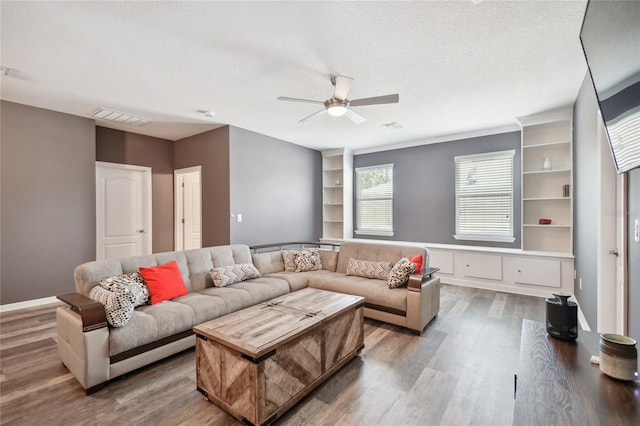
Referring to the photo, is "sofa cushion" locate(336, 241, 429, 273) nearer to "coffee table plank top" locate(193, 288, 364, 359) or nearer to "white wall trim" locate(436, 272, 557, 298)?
"coffee table plank top" locate(193, 288, 364, 359)

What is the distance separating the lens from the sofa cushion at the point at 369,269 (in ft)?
12.3

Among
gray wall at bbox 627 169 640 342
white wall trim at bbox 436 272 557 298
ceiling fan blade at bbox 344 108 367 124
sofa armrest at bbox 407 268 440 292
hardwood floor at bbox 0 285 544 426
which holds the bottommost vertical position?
hardwood floor at bbox 0 285 544 426

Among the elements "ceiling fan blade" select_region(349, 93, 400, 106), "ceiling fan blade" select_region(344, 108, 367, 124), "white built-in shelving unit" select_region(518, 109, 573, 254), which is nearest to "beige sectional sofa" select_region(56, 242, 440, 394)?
"ceiling fan blade" select_region(344, 108, 367, 124)

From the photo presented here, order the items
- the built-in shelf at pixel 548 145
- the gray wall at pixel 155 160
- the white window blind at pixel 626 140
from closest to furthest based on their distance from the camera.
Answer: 1. the white window blind at pixel 626 140
2. the built-in shelf at pixel 548 145
3. the gray wall at pixel 155 160

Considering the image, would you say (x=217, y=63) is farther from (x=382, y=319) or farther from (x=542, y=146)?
(x=542, y=146)

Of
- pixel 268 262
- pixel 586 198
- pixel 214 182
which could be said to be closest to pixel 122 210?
pixel 214 182

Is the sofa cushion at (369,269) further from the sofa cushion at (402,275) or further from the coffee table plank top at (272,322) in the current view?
the coffee table plank top at (272,322)

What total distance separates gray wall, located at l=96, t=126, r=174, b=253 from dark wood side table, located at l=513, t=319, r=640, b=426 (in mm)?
6153

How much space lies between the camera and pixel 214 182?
500cm

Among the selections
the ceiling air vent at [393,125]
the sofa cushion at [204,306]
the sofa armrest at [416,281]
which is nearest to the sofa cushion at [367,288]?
the sofa armrest at [416,281]

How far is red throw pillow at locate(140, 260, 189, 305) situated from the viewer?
9.07 feet

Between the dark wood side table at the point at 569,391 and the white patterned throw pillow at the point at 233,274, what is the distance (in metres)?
3.00

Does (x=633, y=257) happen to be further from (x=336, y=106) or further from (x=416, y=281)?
(x=336, y=106)

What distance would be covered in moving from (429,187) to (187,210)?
5.17 metres
